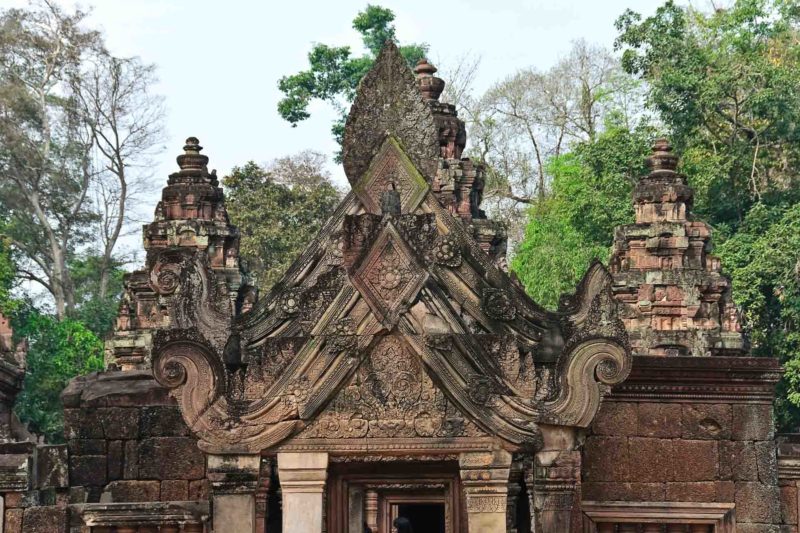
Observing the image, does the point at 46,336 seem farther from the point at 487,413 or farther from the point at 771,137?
the point at 487,413

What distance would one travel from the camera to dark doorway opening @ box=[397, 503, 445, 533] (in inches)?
544

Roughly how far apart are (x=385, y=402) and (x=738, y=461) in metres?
3.07

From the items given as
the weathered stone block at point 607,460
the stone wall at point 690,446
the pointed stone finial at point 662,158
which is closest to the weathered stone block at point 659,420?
the stone wall at point 690,446

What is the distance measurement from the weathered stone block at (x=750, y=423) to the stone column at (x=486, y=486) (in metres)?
2.37

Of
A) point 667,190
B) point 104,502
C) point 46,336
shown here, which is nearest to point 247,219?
point 46,336

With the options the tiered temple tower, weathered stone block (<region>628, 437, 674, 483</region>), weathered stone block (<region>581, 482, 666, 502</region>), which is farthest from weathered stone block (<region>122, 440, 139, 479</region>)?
the tiered temple tower

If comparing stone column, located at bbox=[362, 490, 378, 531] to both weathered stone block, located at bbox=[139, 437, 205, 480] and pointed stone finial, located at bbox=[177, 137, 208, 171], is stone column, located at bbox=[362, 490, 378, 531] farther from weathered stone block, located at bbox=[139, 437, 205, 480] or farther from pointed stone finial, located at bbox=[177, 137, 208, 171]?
pointed stone finial, located at bbox=[177, 137, 208, 171]

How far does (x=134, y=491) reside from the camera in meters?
12.5

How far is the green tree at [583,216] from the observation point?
35.3 meters

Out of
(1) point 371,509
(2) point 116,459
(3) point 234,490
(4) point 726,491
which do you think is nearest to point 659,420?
(4) point 726,491

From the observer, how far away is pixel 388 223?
1120 centimetres

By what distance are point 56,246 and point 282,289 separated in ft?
125

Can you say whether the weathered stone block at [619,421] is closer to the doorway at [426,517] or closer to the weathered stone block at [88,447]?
the doorway at [426,517]

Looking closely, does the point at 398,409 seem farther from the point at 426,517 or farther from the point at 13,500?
the point at 13,500
